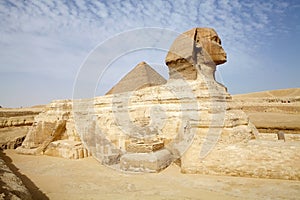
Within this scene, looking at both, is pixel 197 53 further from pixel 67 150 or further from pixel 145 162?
pixel 67 150

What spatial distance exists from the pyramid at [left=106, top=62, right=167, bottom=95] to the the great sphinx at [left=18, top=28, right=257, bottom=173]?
455 centimetres

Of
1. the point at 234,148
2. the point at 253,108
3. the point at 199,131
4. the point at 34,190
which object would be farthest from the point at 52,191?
the point at 253,108

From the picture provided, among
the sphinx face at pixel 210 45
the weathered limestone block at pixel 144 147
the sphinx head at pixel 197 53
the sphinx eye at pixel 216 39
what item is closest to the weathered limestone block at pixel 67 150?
the weathered limestone block at pixel 144 147

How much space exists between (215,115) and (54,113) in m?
6.58

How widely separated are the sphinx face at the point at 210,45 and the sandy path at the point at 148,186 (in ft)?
10.9

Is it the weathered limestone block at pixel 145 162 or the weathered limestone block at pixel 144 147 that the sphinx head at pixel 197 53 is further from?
the weathered limestone block at pixel 145 162

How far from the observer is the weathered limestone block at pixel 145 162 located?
15.3 ft

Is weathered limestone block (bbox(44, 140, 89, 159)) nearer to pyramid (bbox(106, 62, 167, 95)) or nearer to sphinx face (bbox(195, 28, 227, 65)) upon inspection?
sphinx face (bbox(195, 28, 227, 65))

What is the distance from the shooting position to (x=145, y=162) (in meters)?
4.70

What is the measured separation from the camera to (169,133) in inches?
220

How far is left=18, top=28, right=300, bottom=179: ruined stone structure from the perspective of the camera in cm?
418

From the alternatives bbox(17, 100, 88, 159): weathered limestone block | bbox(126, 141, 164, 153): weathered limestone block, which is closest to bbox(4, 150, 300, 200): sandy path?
bbox(126, 141, 164, 153): weathered limestone block

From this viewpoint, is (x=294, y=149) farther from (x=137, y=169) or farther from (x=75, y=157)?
(x=75, y=157)

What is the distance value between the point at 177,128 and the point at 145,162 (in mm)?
1345
